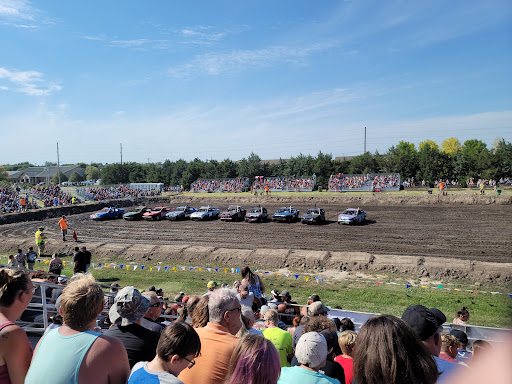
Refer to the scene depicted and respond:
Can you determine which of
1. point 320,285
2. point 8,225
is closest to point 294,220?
point 320,285

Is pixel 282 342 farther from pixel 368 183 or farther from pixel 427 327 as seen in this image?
pixel 368 183

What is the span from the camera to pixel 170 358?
2.76 meters

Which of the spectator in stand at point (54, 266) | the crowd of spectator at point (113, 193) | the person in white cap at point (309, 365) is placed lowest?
the spectator in stand at point (54, 266)

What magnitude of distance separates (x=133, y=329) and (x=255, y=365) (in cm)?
151

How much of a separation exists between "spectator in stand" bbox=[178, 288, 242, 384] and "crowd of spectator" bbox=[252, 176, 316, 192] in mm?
53785

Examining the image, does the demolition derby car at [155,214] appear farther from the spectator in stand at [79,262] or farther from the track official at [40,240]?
the spectator in stand at [79,262]

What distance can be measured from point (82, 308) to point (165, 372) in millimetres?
824

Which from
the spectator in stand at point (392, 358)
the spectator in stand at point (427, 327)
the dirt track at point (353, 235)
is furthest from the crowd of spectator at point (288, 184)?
the spectator in stand at point (392, 358)

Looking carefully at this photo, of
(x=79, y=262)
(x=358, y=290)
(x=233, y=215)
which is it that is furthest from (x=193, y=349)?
(x=233, y=215)

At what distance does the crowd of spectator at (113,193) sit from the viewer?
56406mm

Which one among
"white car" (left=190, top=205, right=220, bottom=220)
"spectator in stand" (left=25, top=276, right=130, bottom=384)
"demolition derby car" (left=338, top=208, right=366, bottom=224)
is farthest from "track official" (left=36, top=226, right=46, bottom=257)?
"demolition derby car" (left=338, top=208, right=366, bottom=224)

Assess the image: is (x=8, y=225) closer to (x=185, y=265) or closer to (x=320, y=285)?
(x=185, y=265)

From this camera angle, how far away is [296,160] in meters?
75.2

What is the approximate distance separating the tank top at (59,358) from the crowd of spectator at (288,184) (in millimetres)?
54809
